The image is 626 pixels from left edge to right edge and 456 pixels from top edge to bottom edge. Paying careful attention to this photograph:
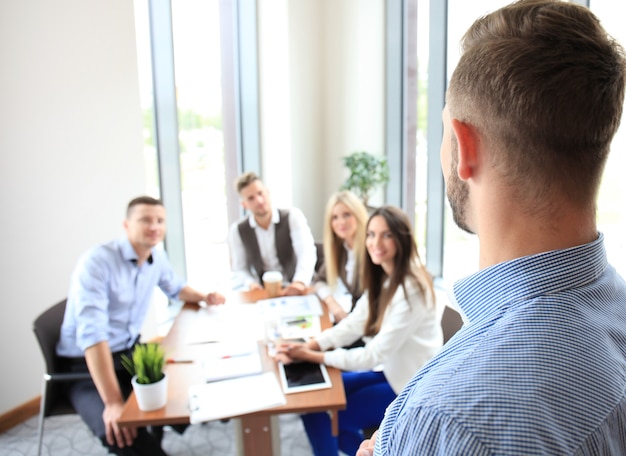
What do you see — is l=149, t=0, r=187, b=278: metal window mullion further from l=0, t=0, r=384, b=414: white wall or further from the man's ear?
the man's ear

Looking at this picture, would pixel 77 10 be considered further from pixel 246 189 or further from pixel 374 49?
pixel 374 49

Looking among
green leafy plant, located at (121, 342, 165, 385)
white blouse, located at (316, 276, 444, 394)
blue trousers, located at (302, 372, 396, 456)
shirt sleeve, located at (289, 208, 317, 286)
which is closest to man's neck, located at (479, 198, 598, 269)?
green leafy plant, located at (121, 342, 165, 385)

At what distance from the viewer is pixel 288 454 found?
9.02 feet

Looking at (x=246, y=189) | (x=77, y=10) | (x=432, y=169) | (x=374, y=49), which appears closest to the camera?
(x=77, y=10)

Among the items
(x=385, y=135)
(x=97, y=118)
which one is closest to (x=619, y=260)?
(x=385, y=135)

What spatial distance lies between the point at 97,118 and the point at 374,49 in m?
2.52

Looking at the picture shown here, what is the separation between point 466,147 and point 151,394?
1497 mm

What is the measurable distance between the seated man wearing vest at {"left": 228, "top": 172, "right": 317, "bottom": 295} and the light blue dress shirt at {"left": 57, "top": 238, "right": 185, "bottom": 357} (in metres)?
0.80

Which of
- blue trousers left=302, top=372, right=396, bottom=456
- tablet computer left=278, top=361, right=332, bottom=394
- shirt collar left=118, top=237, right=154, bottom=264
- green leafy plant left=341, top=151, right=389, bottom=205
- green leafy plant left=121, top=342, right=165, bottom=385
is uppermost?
green leafy plant left=341, top=151, right=389, bottom=205

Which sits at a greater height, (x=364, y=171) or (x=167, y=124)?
(x=167, y=124)

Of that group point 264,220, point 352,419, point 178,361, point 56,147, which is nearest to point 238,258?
point 264,220

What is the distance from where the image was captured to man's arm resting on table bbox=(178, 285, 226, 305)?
288 centimetres

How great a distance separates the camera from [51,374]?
238 cm

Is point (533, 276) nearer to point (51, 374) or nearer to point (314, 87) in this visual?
point (51, 374)
